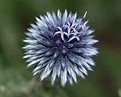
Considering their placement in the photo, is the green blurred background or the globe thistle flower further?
the green blurred background

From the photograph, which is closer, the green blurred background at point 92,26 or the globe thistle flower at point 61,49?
the globe thistle flower at point 61,49

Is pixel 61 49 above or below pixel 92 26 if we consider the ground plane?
below
